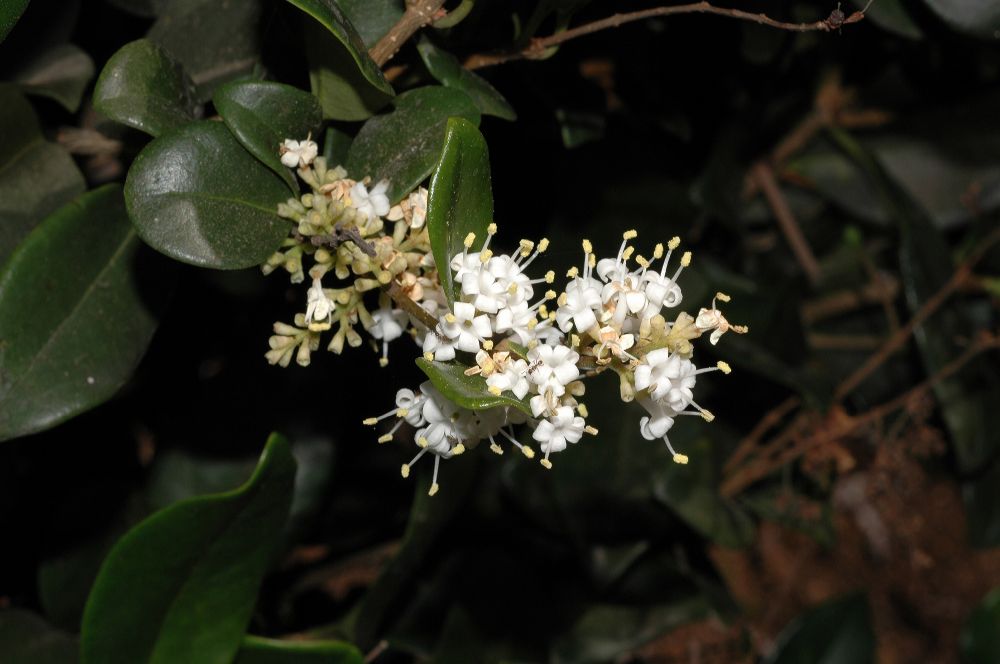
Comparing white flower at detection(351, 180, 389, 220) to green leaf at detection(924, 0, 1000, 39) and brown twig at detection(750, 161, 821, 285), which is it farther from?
brown twig at detection(750, 161, 821, 285)

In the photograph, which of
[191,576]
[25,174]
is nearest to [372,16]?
[25,174]

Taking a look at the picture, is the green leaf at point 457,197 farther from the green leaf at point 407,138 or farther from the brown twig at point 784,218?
the brown twig at point 784,218

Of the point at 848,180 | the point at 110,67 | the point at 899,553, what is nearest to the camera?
the point at 110,67

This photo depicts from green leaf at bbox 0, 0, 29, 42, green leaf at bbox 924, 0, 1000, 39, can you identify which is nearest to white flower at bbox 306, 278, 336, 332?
green leaf at bbox 0, 0, 29, 42

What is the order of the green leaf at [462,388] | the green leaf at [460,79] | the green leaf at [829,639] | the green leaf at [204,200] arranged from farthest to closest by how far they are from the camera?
1. the green leaf at [829,639]
2. the green leaf at [460,79]
3. the green leaf at [204,200]
4. the green leaf at [462,388]

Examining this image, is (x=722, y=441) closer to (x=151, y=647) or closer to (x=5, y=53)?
(x=151, y=647)

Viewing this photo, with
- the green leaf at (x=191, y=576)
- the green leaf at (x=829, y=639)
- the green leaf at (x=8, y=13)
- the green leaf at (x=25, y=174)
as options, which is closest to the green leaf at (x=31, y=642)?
the green leaf at (x=191, y=576)

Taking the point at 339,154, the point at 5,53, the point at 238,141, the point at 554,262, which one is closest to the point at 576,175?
the point at 554,262
